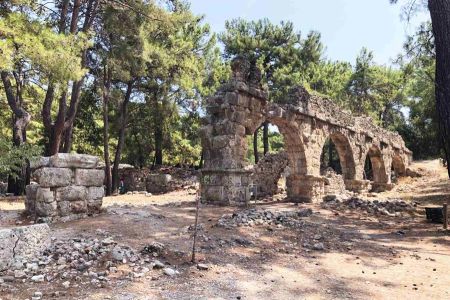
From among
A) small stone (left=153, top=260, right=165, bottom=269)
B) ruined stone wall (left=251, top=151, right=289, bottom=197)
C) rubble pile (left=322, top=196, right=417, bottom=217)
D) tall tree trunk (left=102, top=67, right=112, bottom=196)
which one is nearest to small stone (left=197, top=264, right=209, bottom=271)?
small stone (left=153, top=260, right=165, bottom=269)

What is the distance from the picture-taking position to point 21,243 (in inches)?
167

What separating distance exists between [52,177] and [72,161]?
18.2 inches

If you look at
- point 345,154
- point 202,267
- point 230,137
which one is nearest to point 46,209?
point 202,267

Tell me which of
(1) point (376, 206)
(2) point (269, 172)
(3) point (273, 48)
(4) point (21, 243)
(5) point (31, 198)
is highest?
(3) point (273, 48)

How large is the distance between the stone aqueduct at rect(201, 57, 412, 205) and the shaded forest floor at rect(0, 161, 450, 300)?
1978 millimetres

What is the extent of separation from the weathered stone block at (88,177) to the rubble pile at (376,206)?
7.61 m

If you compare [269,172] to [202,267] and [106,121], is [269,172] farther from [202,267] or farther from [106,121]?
[202,267]

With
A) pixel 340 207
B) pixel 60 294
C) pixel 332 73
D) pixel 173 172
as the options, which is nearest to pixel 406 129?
pixel 332 73

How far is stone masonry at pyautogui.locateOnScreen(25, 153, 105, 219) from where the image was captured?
636 centimetres

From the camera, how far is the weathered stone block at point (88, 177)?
6777mm

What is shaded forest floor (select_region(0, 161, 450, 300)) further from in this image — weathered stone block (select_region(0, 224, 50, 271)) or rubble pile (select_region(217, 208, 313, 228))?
weathered stone block (select_region(0, 224, 50, 271))

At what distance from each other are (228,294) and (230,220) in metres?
3.69

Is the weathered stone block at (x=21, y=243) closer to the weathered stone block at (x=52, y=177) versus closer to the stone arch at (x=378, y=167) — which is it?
the weathered stone block at (x=52, y=177)

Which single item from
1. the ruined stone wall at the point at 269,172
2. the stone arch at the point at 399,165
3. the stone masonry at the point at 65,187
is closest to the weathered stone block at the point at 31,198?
the stone masonry at the point at 65,187
